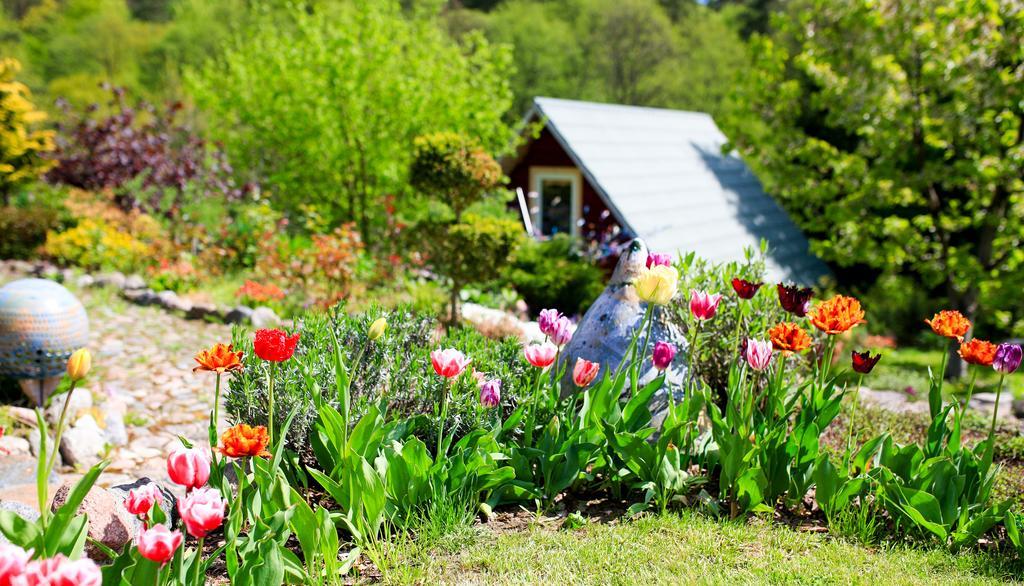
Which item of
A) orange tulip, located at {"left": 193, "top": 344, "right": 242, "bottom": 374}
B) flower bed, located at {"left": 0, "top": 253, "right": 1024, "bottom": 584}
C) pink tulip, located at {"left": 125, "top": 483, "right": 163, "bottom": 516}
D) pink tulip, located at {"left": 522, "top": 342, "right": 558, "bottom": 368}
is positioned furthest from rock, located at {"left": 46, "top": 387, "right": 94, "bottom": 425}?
pink tulip, located at {"left": 522, "top": 342, "right": 558, "bottom": 368}

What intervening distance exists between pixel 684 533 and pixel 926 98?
8.02 metres

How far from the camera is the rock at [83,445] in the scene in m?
4.64

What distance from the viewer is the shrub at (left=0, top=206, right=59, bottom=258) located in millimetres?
11320

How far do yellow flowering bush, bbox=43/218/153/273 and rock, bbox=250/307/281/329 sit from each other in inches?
121

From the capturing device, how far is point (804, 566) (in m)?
2.99

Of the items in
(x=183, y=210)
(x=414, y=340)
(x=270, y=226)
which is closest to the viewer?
(x=414, y=340)

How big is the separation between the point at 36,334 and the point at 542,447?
361 centimetres

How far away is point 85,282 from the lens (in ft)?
31.6

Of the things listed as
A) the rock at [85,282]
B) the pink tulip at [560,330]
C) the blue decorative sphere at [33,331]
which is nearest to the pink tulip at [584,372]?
the pink tulip at [560,330]

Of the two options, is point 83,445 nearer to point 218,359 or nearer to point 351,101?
point 218,359

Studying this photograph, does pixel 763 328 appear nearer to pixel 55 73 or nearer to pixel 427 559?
pixel 427 559

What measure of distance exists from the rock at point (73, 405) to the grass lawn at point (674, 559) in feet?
10.4

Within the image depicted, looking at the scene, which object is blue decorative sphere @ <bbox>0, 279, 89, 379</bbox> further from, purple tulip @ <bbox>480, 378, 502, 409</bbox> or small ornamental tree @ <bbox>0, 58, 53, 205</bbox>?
small ornamental tree @ <bbox>0, 58, 53, 205</bbox>

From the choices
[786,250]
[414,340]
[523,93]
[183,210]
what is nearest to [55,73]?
[523,93]
